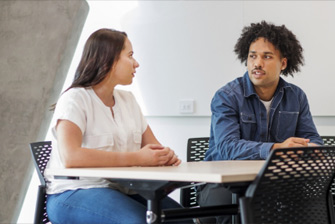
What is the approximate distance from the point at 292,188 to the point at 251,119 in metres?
1.10

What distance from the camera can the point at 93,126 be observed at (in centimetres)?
220

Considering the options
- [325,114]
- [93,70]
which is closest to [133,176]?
[93,70]

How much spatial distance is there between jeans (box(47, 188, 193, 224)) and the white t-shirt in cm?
7

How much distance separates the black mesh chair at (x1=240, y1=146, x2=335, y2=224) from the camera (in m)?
1.57

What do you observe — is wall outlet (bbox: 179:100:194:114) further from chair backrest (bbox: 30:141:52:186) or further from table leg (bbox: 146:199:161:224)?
table leg (bbox: 146:199:161:224)

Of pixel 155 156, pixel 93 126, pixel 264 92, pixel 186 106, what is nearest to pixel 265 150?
pixel 264 92

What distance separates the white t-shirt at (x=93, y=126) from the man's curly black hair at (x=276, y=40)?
1.02m

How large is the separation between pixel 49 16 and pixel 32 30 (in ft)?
0.59

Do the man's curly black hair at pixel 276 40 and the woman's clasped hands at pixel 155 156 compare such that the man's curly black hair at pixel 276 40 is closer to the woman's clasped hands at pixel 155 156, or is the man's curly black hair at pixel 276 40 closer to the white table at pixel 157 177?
the woman's clasped hands at pixel 155 156

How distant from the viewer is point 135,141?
239 cm

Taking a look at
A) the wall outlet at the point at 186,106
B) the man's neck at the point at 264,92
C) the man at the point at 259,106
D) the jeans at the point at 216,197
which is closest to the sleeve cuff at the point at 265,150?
the man at the point at 259,106

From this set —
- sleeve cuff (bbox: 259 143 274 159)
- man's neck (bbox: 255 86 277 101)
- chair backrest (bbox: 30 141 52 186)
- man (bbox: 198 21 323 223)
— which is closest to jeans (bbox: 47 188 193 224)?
chair backrest (bbox: 30 141 52 186)

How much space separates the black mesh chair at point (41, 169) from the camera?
224 centimetres

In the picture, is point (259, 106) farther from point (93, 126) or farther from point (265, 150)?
point (93, 126)
